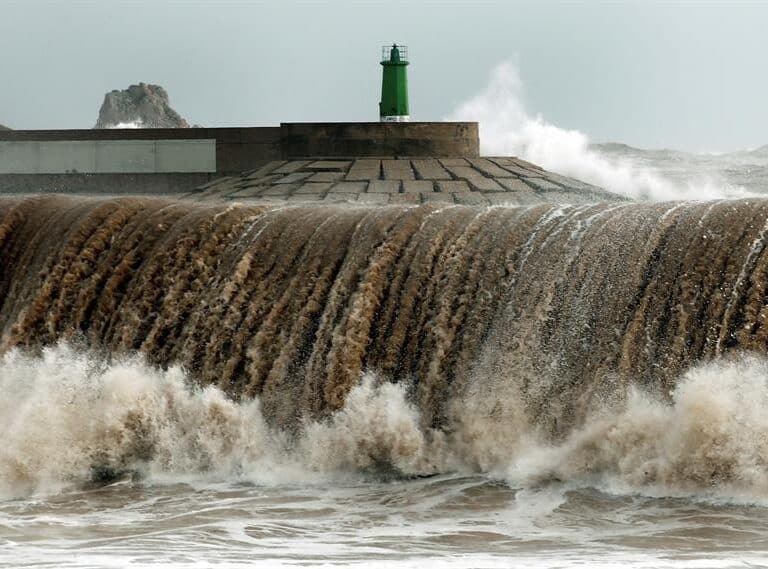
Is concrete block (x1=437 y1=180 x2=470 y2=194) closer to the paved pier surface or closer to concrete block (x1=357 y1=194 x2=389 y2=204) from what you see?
the paved pier surface

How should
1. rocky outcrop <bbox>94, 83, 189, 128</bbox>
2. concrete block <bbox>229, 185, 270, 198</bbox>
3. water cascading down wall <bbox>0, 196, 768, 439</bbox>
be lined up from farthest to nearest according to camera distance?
rocky outcrop <bbox>94, 83, 189, 128</bbox>
concrete block <bbox>229, 185, 270, 198</bbox>
water cascading down wall <bbox>0, 196, 768, 439</bbox>

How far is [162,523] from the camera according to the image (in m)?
10.8

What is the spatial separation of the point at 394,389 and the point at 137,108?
4275 centimetres

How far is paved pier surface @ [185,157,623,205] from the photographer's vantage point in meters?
22.0

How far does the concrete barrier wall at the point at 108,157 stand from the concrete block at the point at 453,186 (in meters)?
7.22

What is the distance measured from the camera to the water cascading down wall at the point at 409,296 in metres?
11.5

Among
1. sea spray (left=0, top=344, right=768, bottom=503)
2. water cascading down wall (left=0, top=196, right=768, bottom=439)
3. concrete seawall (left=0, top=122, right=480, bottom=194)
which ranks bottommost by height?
sea spray (left=0, top=344, right=768, bottom=503)

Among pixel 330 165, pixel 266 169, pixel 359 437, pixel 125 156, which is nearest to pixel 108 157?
pixel 125 156

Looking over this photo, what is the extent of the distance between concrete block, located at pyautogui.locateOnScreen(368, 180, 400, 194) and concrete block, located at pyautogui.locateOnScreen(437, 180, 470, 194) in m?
0.65

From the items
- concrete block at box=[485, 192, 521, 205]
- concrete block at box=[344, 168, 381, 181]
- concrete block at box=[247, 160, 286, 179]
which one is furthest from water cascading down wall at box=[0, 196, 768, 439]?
concrete block at box=[247, 160, 286, 179]

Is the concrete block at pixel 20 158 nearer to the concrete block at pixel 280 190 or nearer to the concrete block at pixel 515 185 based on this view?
the concrete block at pixel 280 190

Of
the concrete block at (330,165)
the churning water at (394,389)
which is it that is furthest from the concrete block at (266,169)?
the churning water at (394,389)

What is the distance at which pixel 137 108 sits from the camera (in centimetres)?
5362

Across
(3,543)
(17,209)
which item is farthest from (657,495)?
(17,209)
